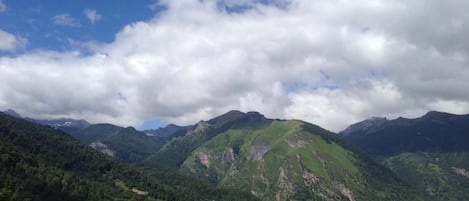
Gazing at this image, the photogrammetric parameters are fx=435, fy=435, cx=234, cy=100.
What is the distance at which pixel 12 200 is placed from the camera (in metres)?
187
